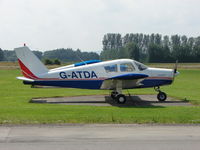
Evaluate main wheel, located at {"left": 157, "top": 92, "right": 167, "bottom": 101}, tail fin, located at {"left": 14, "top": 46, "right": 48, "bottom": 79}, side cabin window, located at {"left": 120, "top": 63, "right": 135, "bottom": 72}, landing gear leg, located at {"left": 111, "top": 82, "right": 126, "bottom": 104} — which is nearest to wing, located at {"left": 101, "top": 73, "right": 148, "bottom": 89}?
landing gear leg, located at {"left": 111, "top": 82, "right": 126, "bottom": 104}

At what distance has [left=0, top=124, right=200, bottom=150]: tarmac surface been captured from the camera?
745 centimetres

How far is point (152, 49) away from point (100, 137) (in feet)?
325

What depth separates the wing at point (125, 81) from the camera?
16781 mm

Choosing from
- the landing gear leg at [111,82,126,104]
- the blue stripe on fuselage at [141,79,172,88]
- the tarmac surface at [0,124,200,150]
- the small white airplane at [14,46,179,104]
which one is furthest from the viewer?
the blue stripe on fuselage at [141,79,172,88]

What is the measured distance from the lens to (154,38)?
137 m

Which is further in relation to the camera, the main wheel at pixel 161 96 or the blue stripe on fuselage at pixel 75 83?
the main wheel at pixel 161 96

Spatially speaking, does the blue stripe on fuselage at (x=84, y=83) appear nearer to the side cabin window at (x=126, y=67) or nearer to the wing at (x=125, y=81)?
the wing at (x=125, y=81)

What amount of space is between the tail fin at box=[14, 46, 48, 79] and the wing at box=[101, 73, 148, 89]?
364 cm

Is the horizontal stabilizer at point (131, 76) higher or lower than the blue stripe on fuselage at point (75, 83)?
higher

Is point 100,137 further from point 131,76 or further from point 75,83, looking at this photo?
point 75,83

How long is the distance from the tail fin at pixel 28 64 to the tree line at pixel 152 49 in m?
59.0

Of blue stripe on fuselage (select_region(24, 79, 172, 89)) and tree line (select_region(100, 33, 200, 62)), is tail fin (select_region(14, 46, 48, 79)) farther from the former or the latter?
tree line (select_region(100, 33, 200, 62))

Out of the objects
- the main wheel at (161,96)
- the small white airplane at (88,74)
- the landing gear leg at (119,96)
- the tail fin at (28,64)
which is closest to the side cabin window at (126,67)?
the small white airplane at (88,74)

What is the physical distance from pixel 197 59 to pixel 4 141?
354ft
